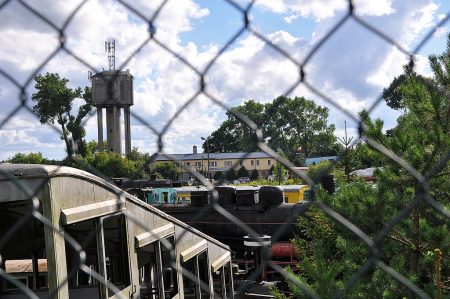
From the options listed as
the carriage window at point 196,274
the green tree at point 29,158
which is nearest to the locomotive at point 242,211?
the carriage window at point 196,274

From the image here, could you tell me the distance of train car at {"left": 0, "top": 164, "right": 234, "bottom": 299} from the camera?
1.53 metres

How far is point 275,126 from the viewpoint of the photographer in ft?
4.02

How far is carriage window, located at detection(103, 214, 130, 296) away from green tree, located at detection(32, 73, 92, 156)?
1.31 metres

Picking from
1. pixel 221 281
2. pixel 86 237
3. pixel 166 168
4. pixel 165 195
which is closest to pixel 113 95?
pixel 166 168

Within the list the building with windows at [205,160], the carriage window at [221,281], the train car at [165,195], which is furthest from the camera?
the train car at [165,195]

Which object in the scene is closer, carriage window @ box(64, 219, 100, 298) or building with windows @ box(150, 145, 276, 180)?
building with windows @ box(150, 145, 276, 180)

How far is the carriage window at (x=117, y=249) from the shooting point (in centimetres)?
277

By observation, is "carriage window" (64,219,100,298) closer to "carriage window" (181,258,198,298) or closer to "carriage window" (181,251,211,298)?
"carriage window" (181,251,211,298)

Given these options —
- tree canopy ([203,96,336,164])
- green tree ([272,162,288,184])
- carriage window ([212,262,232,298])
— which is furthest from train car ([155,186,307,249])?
tree canopy ([203,96,336,164])

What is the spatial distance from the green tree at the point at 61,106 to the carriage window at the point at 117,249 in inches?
51.5

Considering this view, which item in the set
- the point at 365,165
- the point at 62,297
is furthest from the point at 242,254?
the point at 62,297

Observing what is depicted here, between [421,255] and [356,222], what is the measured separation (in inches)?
17.5

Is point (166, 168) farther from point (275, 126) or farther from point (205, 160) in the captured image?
point (275, 126)

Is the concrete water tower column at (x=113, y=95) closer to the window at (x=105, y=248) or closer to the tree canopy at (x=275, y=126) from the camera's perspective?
the tree canopy at (x=275, y=126)
